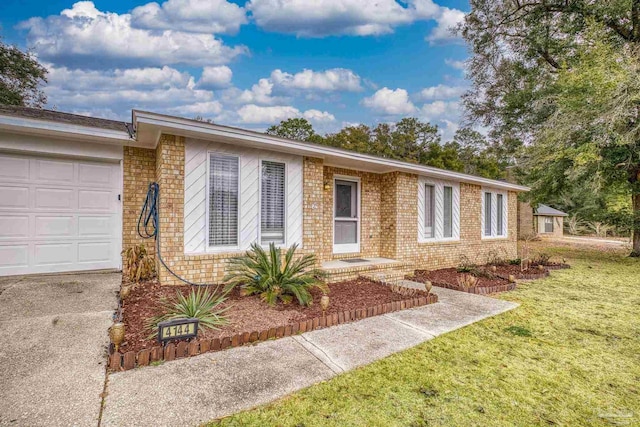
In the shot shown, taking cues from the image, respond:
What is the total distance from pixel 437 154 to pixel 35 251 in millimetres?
28432

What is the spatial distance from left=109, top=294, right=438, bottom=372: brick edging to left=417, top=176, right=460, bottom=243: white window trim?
4.28 metres

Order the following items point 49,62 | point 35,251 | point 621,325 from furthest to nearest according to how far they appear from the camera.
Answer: point 49,62
point 35,251
point 621,325

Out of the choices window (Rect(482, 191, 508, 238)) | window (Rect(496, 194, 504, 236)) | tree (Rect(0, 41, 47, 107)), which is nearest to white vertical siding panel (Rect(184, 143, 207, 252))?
window (Rect(482, 191, 508, 238))

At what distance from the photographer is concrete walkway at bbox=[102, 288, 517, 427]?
2.27 metres

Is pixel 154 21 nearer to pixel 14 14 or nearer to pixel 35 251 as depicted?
pixel 14 14

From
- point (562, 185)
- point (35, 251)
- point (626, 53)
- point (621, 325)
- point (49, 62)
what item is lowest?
point (621, 325)

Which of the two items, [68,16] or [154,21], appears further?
[68,16]

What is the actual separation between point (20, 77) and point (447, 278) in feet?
66.0

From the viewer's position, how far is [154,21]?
34.7ft

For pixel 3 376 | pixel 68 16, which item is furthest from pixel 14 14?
pixel 3 376

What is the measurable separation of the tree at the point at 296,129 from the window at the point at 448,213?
57.9ft

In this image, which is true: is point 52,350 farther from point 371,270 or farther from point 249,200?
point 371,270

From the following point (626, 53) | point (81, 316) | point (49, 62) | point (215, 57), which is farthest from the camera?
point (49, 62)

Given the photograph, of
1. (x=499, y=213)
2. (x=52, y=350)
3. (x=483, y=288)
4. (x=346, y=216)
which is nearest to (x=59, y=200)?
(x=52, y=350)
